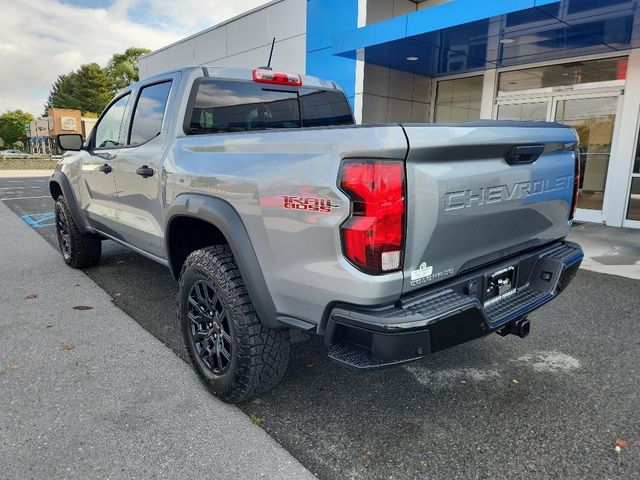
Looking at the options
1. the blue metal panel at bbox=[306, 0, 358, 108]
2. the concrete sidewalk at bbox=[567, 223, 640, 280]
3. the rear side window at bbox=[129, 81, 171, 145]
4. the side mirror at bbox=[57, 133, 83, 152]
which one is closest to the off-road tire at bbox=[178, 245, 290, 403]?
the rear side window at bbox=[129, 81, 171, 145]

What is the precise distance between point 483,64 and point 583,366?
8341mm

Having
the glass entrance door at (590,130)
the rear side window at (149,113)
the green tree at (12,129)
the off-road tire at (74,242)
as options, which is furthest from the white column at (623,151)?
the green tree at (12,129)

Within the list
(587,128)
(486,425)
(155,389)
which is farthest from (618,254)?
(155,389)

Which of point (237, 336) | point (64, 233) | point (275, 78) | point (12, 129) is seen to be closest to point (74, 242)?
point (64, 233)

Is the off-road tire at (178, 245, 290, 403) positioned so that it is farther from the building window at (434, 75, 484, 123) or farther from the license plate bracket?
the building window at (434, 75, 484, 123)

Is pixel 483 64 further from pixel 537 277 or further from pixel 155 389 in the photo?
pixel 155 389

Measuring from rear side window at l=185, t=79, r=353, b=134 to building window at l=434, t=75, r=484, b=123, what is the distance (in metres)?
7.56

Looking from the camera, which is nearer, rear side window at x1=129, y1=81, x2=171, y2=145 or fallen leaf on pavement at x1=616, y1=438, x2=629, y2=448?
fallen leaf on pavement at x1=616, y1=438, x2=629, y2=448

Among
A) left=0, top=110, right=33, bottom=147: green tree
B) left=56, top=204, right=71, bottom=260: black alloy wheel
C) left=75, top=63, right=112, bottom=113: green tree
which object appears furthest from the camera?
left=0, top=110, right=33, bottom=147: green tree

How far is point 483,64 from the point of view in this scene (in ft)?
32.6

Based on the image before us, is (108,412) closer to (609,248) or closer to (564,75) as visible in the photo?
(609,248)

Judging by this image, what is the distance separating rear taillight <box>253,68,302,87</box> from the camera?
350cm

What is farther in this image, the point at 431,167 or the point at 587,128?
the point at 587,128

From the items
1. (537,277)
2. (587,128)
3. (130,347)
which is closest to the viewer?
(537,277)
